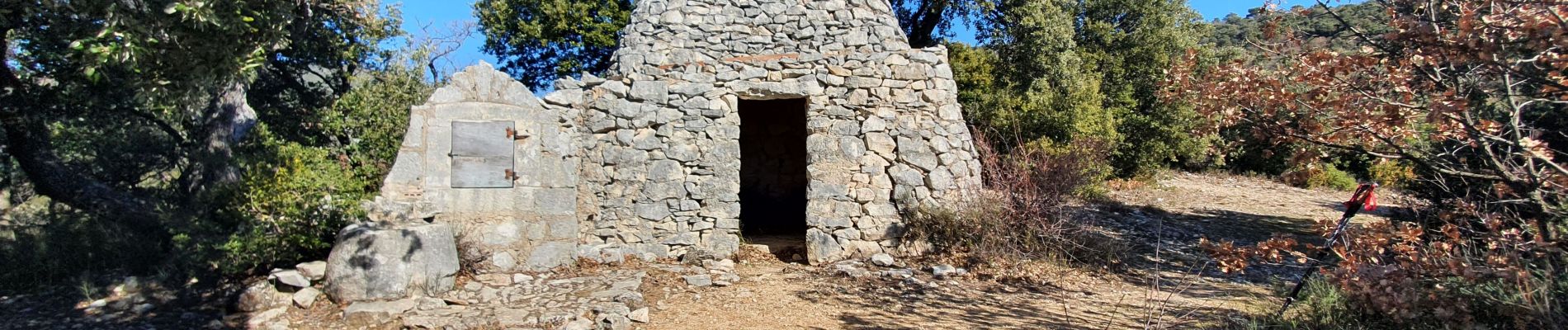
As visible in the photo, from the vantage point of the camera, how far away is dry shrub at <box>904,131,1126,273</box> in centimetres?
692

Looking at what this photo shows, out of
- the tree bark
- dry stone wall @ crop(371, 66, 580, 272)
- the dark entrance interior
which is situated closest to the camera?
dry stone wall @ crop(371, 66, 580, 272)

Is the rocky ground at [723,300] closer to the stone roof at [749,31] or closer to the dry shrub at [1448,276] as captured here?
the dry shrub at [1448,276]

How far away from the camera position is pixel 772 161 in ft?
35.8

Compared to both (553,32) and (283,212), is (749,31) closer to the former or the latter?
(283,212)

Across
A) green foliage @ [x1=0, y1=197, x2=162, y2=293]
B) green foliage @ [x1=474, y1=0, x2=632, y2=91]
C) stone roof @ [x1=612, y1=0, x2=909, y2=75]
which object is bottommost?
green foliage @ [x1=0, y1=197, x2=162, y2=293]

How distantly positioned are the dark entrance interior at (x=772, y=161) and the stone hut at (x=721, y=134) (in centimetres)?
326

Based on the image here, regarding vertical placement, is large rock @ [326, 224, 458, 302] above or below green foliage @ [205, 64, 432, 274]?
below

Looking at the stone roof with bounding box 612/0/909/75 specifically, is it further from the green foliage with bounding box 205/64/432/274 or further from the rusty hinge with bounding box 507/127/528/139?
the green foliage with bounding box 205/64/432/274

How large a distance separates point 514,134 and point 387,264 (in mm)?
1506

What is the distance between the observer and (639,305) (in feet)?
19.0

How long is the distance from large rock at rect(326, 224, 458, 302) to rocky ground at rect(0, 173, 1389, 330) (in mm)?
123

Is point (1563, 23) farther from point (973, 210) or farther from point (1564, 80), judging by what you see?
point (973, 210)

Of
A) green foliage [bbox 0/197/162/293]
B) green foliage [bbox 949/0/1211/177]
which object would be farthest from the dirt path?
green foliage [bbox 0/197/162/293]

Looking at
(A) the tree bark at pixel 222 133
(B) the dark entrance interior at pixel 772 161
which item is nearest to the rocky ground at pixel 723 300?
(A) the tree bark at pixel 222 133
